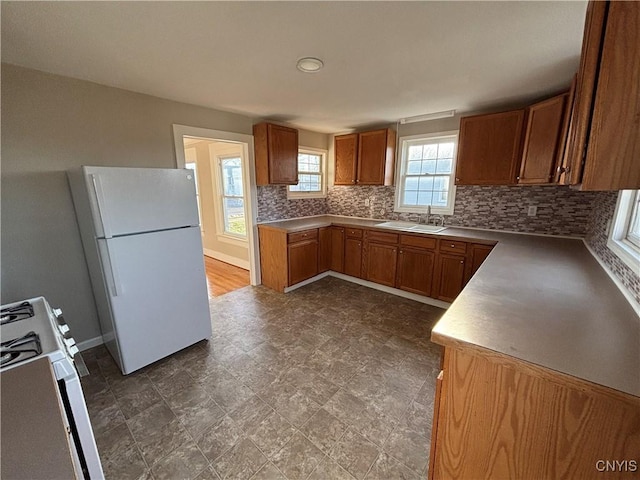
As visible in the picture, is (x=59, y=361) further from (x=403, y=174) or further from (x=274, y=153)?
(x=403, y=174)

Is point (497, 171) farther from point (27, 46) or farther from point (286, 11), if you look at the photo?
point (27, 46)

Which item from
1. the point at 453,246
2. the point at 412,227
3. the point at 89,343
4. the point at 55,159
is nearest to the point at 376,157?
the point at 412,227

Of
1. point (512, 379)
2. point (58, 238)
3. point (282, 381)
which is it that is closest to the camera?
point (512, 379)

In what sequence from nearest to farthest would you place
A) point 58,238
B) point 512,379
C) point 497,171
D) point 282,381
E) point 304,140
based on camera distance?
point 512,379 → point 282,381 → point 58,238 → point 497,171 → point 304,140

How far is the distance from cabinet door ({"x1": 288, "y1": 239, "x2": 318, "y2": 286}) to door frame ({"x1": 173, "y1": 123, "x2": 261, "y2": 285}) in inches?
23.4

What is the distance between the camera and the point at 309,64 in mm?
1827

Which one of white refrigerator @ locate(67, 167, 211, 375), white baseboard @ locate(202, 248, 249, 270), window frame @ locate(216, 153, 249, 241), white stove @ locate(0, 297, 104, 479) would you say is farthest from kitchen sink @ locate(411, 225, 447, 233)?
white stove @ locate(0, 297, 104, 479)

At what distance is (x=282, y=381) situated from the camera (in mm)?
1977

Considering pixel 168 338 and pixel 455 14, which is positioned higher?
pixel 455 14

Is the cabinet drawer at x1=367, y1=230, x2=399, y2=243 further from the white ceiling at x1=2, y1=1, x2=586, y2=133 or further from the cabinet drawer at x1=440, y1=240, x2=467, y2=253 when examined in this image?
the white ceiling at x1=2, y1=1, x2=586, y2=133

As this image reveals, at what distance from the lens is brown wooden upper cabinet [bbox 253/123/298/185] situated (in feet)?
10.9

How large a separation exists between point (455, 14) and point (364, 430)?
2.35m

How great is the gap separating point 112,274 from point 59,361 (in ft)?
3.39

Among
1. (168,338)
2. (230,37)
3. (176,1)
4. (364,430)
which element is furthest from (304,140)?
(364,430)
